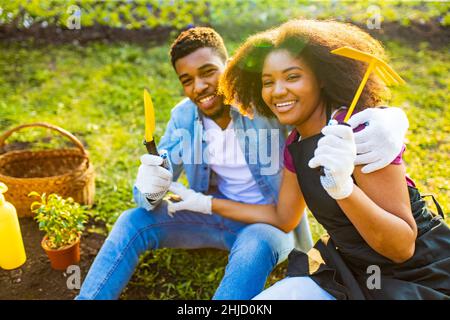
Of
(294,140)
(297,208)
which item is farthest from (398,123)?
(297,208)

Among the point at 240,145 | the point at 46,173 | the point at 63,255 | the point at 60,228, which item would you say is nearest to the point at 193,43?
the point at 240,145

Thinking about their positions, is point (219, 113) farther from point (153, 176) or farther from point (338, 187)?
point (338, 187)

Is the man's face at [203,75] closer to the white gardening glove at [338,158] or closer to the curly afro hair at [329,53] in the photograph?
the curly afro hair at [329,53]

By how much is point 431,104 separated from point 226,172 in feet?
7.68

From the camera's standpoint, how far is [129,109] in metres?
4.05

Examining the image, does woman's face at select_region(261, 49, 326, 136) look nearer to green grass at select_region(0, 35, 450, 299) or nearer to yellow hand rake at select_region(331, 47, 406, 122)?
yellow hand rake at select_region(331, 47, 406, 122)

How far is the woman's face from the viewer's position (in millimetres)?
1770

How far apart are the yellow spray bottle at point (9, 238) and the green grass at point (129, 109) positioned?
1.79 ft

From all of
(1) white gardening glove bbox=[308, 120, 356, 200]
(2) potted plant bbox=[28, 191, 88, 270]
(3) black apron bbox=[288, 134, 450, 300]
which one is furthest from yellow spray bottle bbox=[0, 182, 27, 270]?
(1) white gardening glove bbox=[308, 120, 356, 200]

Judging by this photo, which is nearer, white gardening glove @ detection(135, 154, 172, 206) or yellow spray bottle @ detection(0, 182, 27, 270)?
white gardening glove @ detection(135, 154, 172, 206)

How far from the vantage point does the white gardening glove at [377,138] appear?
154cm

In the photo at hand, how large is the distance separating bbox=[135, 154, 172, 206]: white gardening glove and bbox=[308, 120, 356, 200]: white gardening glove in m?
0.74

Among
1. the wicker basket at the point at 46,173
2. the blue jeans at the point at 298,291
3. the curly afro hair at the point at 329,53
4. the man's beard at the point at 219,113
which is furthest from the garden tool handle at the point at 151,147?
the wicker basket at the point at 46,173

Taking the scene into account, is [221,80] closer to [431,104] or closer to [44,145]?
[44,145]
